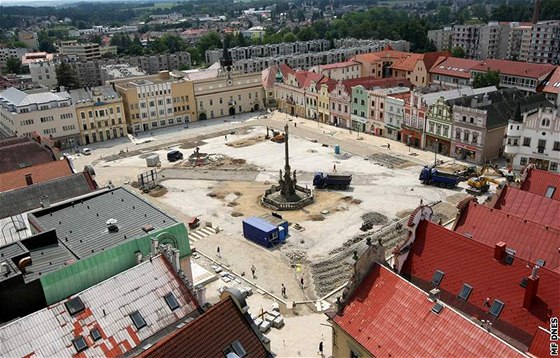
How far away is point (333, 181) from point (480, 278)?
43814 mm

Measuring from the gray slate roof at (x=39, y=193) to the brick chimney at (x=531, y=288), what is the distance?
4666 cm

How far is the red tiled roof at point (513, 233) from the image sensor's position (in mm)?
40156

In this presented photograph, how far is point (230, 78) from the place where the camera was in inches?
5177

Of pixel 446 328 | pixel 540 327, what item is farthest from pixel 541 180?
pixel 446 328

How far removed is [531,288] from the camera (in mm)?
32281

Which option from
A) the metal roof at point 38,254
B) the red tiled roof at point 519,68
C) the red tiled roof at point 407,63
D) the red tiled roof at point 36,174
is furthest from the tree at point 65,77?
the metal roof at point 38,254

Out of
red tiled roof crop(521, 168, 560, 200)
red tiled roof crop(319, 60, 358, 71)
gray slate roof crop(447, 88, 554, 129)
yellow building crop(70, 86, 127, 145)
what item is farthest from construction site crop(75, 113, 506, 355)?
red tiled roof crop(319, 60, 358, 71)

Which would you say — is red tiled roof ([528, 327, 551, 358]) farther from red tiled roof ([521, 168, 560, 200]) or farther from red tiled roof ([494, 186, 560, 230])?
red tiled roof ([521, 168, 560, 200])

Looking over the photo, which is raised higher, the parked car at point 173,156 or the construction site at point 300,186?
the parked car at point 173,156

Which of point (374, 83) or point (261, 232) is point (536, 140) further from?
point (261, 232)

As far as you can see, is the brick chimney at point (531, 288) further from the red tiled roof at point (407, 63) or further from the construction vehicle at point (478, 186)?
the red tiled roof at point (407, 63)

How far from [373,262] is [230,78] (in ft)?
344

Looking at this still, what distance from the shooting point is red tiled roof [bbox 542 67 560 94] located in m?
122

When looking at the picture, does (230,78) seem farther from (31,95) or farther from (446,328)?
(446,328)
